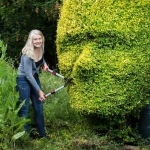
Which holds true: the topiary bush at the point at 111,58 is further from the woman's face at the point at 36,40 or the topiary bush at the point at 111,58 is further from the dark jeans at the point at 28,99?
the dark jeans at the point at 28,99

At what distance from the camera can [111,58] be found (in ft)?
19.8

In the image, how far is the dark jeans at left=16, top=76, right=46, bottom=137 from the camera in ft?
20.9

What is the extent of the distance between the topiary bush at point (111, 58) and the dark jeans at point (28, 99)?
1.90 feet

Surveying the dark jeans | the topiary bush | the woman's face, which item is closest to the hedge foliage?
the topiary bush

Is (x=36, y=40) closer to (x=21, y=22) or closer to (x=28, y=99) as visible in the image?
(x=28, y=99)

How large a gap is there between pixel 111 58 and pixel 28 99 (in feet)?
4.25

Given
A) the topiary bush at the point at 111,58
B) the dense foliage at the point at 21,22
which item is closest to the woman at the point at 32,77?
the topiary bush at the point at 111,58

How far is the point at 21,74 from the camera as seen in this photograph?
6.38m

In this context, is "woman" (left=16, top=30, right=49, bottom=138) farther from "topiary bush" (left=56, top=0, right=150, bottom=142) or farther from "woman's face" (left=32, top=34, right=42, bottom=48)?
"topiary bush" (left=56, top=0, right=150, bottom=142)

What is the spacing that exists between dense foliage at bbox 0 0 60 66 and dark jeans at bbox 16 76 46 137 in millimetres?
6127

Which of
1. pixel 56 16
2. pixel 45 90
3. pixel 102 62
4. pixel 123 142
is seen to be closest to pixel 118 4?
pixel 102 62

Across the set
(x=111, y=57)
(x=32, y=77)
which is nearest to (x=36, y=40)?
(x=32, y=77)

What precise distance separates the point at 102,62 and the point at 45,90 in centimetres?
283

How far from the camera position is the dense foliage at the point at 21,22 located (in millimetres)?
12864
